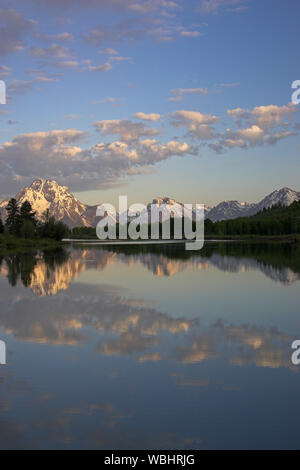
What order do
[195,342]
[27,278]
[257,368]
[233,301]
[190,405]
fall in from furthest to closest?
[27,278], [233,301], [195,342], [257,368], [190,405]

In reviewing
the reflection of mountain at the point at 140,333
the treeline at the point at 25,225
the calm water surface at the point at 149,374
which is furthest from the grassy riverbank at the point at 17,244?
the calm water surface at the point at 149,374

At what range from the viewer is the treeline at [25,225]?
417ft

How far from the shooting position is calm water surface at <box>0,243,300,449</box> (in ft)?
29.4

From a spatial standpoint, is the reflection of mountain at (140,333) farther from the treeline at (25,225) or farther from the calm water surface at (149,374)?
the treeline at (25,225)

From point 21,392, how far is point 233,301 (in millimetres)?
16430

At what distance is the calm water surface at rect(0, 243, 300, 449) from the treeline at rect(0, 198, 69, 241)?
334 ft

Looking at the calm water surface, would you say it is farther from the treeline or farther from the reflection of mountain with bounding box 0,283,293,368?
the treeline

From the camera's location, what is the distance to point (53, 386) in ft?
38.3

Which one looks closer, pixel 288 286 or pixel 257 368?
pixel 257 368

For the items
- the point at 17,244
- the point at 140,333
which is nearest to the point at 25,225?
the point at 17,244

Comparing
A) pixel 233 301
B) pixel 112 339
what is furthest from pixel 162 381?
pixel 233 301

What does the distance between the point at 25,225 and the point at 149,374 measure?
389ft

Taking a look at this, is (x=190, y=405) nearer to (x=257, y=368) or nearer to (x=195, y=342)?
(x=257, y=368)

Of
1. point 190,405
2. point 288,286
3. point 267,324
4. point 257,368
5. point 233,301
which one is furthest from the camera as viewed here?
point 288,286
